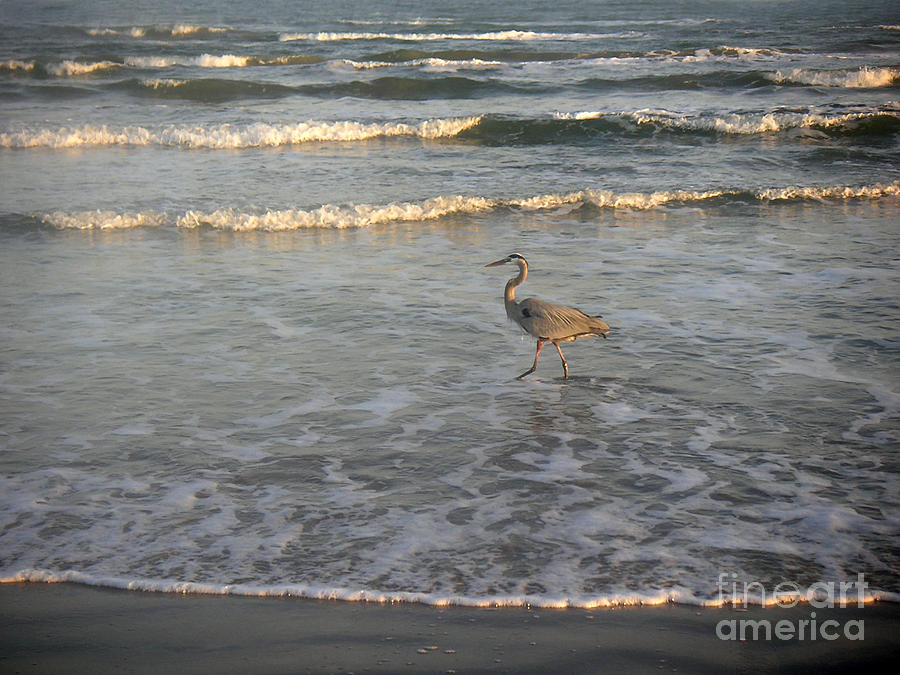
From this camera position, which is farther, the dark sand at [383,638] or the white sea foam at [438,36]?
the white sea foam at [438,36]

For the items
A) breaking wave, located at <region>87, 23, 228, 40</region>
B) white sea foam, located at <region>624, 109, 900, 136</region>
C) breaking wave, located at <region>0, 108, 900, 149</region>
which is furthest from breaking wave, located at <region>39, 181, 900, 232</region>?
breaking wave, located at <region>87, 23, 228, 40</region>

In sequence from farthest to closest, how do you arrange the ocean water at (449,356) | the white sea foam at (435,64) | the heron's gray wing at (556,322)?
1. the white sea foam at (435,64)
2. the heron's gray wing at (556,322)
3. the ocean water at (449,356)

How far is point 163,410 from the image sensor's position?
20.9 feet

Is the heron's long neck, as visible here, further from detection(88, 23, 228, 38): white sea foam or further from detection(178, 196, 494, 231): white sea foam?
detection(88, 23, 228, 38): white sea foam

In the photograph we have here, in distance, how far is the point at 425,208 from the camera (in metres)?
12.4

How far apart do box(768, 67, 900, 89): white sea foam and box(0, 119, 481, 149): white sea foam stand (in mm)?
10703

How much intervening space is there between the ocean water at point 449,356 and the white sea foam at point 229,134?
0.07m

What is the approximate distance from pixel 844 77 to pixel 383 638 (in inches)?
986

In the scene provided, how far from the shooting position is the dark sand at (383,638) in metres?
3.66

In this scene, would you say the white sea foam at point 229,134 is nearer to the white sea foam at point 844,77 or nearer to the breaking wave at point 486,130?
the breaking wave at point 486,130

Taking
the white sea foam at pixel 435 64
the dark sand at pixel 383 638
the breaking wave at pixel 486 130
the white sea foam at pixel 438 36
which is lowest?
the dark sand at pixel 383 638

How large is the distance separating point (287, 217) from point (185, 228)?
1.24 m

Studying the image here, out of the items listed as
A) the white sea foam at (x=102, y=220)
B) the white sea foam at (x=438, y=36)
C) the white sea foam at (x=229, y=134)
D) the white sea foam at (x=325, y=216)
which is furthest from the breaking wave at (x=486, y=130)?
the white sea foam at (x=438, y=36)

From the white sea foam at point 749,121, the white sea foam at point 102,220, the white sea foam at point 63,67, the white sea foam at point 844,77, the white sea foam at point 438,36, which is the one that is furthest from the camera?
the white sea foam at point 438,36
